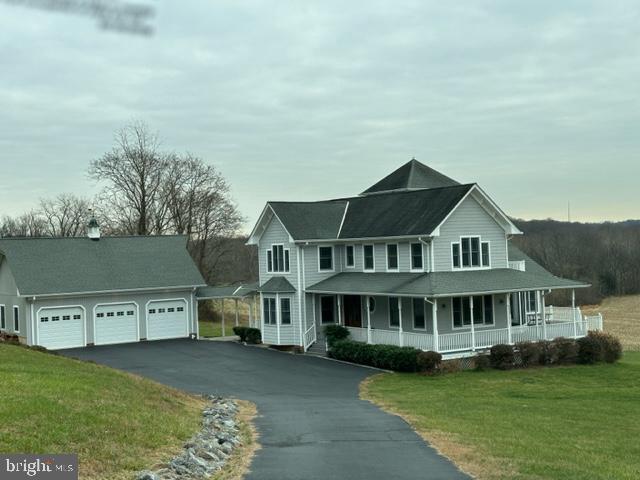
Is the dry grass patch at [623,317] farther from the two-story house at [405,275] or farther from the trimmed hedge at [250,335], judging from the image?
the trimmed hedge at [250,335]

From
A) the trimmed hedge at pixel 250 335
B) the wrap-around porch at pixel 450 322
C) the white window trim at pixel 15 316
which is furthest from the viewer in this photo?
the trimmed hedge at pixel 250 335

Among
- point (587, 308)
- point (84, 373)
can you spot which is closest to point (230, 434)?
point (84, 373)

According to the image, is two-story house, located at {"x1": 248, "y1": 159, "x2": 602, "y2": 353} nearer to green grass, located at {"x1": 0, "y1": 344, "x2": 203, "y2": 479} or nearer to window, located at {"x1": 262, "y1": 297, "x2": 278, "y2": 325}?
window, located at {"x1": 262, "y1": 297, "x2": 278, "y2": 325}

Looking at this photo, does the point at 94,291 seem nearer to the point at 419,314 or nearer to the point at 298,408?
the point at 419,314

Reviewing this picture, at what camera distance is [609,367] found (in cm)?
3138

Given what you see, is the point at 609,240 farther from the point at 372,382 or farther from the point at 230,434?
the point at 230,434

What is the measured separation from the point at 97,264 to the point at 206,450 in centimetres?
3037

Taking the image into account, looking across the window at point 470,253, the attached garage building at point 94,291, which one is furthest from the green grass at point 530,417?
the attached garage building at point 94,291

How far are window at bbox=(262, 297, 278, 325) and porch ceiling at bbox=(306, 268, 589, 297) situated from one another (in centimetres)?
288

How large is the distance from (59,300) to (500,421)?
2679cm

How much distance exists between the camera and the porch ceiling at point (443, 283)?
31125 mm

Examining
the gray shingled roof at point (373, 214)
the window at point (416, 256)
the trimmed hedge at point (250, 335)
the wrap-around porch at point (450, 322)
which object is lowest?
the trimmed hedge at point (250, 335)

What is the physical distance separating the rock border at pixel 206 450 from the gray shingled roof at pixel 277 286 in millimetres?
18342

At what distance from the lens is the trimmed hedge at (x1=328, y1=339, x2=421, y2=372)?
99.8 feet
